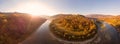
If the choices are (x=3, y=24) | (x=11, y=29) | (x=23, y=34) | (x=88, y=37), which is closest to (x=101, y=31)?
(x=88, y=37)

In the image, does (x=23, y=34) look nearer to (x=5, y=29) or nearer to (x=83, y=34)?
(x=5, y=29)

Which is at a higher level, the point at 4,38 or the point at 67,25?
the point at 67,25

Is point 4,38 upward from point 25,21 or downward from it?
downward

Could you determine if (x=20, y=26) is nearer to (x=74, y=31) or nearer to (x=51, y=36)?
(x=51, y=36)

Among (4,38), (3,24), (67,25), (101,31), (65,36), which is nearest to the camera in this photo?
A: (65,36)

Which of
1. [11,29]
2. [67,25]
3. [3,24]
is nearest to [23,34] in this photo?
[11,29]

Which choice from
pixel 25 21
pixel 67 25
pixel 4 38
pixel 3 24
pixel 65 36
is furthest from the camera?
pixel 25 21

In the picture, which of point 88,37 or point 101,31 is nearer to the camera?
point 88,37

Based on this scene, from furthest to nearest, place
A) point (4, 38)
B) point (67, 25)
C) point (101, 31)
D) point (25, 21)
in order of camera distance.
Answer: point (25, 21) → point (4, 38) → point (101, 31) → point (67, 25)

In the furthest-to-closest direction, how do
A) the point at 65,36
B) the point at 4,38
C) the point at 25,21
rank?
the point at 25,21 < the point at 4,38 < the point at 65,36
